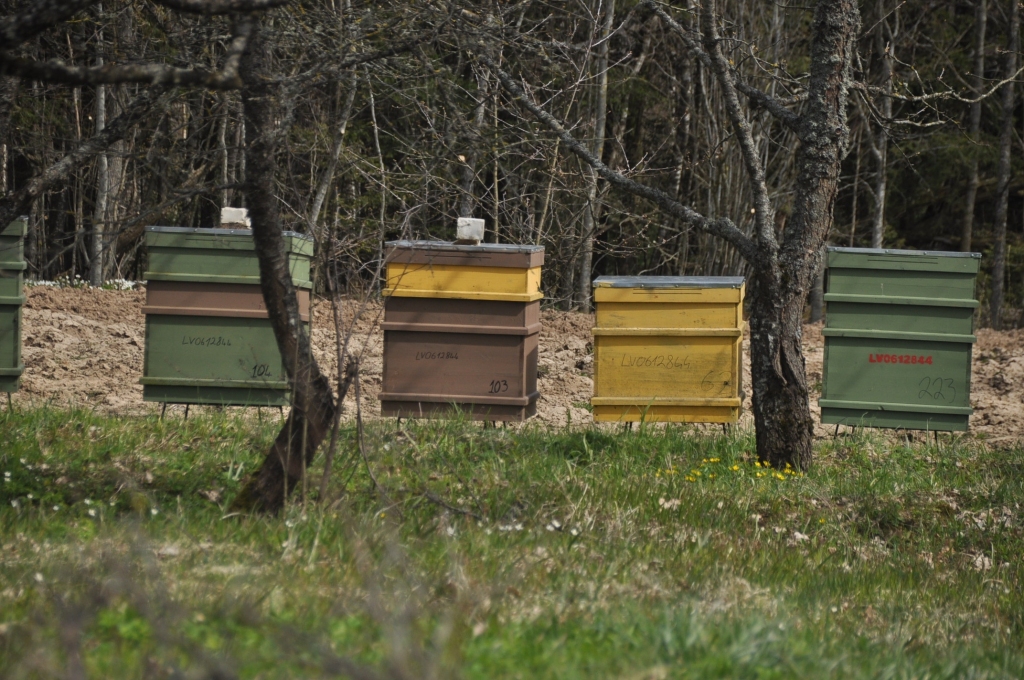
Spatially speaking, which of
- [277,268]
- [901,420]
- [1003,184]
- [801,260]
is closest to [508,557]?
[277,268]

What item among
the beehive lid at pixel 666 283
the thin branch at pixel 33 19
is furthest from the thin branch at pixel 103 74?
the beehive lid at pixel 666 283

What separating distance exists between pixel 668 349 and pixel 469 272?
157 cm

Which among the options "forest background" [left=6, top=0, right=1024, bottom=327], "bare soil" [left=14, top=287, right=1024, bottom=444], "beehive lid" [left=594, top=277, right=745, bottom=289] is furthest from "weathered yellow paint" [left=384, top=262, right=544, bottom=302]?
"forest background" [left=6, top=0, right=1024, bottom=327]

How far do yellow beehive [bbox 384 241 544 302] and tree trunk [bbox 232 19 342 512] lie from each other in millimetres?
2622

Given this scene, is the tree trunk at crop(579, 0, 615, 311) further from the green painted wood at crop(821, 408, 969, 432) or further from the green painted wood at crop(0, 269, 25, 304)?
the green painted wood at crop(0, 269, 25, 304)

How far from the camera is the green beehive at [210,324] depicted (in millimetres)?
7727

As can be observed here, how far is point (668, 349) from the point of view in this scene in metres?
7.93

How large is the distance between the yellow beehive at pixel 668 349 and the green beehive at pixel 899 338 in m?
0.86

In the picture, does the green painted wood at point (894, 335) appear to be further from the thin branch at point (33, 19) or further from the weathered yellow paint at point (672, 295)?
the thin branch at point (33, 19)

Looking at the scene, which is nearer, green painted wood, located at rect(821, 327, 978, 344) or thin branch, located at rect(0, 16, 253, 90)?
thin branch, located at rect(0, 16, 253, 90)

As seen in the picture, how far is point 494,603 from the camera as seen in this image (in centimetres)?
374

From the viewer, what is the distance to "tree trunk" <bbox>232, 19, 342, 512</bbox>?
191 inches

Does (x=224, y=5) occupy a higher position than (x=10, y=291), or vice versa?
(x=224, y=5)

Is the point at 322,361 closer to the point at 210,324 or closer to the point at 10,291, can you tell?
the point at 210,324
